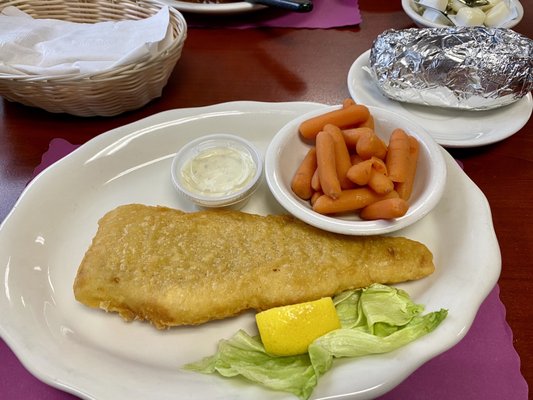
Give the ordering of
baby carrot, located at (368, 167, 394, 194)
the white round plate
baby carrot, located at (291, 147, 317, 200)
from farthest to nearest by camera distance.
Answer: the white round plate < baby carrot, located at (291, 147, 317, 200) < baby carrot, located at (368, 167, 394, 194)

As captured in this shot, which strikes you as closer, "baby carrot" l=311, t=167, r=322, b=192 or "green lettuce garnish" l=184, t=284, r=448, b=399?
"green lettuce garnish" l=184, t=284, r=448, b=399

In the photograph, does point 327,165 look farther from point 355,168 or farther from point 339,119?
point 339,119

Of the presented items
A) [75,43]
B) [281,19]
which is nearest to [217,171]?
[75,43]

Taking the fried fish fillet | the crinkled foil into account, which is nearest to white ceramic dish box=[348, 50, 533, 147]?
the crinkled foil

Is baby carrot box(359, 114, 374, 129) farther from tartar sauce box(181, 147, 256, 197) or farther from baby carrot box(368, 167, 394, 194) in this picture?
tartar sauce box(181, 147, 256, 197)

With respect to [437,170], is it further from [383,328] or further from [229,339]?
[229,339]

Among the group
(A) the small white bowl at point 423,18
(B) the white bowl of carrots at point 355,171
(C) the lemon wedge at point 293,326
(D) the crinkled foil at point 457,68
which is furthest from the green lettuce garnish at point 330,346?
(A) the small white bowl at point 423,18

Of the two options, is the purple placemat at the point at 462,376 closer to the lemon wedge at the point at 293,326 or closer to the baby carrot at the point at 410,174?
the lemon wedge at the point at 293,326
